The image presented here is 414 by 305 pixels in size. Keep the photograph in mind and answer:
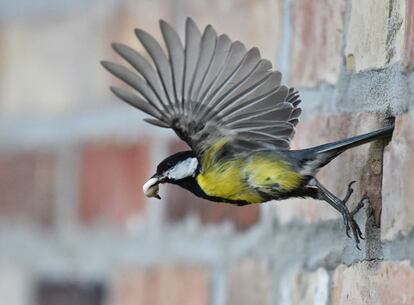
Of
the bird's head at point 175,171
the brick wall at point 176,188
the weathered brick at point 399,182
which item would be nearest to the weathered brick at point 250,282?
the brick wall at point 176,188

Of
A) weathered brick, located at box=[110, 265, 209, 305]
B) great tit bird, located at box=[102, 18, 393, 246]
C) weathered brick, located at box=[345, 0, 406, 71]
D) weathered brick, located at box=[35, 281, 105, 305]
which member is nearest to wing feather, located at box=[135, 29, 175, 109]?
great tit bird, located at box=[102, 18, 393, 246]

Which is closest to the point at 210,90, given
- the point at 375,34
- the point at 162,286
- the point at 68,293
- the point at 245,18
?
the point at 375,34

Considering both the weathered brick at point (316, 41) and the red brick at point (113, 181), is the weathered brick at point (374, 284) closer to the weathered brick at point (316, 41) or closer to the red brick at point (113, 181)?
the weathered brick at point (316, 41)

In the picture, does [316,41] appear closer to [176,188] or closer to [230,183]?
[230,183]

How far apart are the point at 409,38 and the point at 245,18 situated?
37 cm

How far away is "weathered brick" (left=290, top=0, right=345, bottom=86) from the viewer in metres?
0.66

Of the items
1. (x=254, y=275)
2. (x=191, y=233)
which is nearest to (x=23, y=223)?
(x=191, y=233)

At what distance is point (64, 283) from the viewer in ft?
3.81

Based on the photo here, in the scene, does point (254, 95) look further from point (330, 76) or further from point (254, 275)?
point (254, 275)

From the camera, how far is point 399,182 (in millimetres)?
552

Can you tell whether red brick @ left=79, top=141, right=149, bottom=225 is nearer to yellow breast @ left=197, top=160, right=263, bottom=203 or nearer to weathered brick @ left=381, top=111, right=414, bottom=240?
yellow breast @ left=197, top=160, right=263, bottom=203

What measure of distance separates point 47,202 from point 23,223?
5cm

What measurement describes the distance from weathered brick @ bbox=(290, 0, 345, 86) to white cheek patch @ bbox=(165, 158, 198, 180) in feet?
0.26

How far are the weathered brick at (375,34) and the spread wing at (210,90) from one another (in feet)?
0.15
